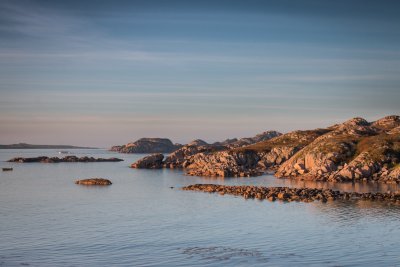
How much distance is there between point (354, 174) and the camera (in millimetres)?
132250

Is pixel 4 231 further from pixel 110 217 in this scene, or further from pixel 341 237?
pixel 341 237

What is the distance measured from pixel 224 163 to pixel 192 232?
116 meters

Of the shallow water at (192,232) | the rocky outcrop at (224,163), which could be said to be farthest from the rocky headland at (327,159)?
the shallow water at (192,232)

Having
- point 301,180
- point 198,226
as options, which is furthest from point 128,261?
point 301,180

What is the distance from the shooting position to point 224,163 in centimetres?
17750

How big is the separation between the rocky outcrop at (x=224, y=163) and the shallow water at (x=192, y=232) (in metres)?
64.5

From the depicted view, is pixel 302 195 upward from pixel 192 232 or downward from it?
upward

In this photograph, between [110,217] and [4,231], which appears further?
[110,217]

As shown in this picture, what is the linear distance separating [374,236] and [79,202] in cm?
5015

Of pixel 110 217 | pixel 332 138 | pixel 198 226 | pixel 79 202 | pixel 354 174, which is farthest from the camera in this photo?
pixel 332 138

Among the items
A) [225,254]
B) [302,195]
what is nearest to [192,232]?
[225,254]

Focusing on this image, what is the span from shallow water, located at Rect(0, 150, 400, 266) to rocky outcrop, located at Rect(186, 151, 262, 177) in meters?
64.5

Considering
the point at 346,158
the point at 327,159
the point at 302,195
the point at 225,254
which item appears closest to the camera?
the point at 225,254

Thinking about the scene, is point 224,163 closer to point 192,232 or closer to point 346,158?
point 346,158
